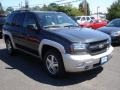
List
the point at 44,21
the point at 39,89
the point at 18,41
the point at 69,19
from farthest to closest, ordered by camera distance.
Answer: the point at 18,41, the point at 69,19, the point at 44,21, the point at 39,89

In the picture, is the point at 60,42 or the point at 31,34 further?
the point at 31,34

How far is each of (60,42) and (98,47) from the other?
1.00 meters

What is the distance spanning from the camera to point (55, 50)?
6.39 m

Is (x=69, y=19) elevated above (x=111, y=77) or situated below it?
above

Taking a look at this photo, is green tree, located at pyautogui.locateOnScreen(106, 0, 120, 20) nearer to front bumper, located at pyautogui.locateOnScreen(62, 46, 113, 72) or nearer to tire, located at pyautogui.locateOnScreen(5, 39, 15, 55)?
tire, located at pyautogui.locateOnScreen(5, 39, 15, 55)

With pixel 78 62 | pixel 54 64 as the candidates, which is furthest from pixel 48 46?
pixel 78 62

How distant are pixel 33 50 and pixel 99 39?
85.5 inches

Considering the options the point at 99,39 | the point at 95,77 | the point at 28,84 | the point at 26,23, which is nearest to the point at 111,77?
the point at 95,77

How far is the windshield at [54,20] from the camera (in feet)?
23.6

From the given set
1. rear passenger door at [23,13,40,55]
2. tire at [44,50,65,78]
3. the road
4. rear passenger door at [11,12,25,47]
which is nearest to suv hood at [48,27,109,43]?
tire at [44,50,65,78]

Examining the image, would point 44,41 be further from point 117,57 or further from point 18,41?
point 117,57

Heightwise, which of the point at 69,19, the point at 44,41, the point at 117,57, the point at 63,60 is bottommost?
the point at 117,57

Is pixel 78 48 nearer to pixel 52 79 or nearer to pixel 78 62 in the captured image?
pixel 78 62

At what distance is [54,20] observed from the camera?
7.44 m
